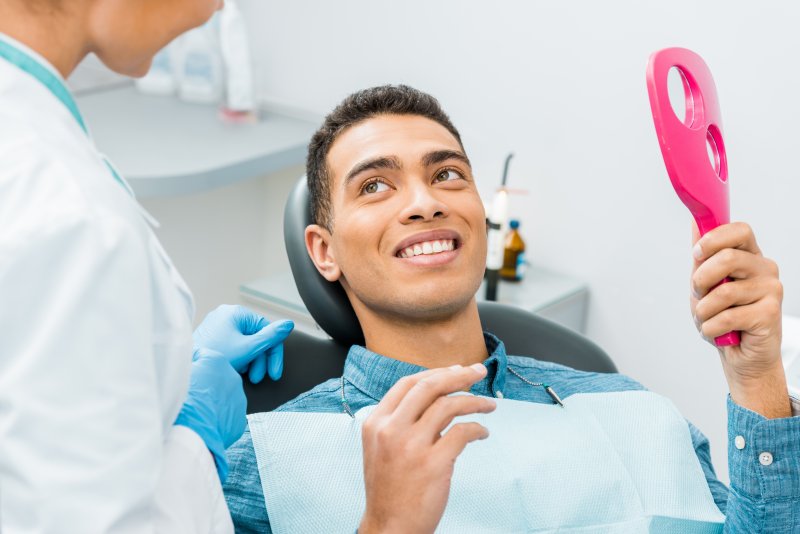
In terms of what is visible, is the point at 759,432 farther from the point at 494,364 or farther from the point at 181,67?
the point at 181,67

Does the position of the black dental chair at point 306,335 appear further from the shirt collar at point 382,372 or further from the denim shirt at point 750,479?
the denim shirt at point 750,479

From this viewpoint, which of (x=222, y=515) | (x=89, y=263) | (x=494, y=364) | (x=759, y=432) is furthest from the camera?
(x=494, y=364)

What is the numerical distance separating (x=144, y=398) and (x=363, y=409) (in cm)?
67

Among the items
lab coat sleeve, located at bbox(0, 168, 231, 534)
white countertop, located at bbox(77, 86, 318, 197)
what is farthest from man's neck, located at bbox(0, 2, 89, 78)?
white countertop, located at bbox(77, 86, 318, 197)

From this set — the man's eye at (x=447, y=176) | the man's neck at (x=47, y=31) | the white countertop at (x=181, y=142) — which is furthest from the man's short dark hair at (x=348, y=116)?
the white countertop at (x=181, y=142)

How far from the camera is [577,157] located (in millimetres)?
2414

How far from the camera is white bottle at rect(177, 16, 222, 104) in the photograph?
293 cm

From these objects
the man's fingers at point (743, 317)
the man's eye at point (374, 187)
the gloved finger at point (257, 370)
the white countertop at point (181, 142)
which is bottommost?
the white countertop at point (181, 142)

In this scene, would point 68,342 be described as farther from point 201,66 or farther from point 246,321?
point 201,66

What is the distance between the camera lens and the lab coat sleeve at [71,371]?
72 centimetres

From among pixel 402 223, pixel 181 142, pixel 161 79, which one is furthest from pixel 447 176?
pixel 161 79

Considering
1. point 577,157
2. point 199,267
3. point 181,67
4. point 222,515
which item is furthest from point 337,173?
point 181,67

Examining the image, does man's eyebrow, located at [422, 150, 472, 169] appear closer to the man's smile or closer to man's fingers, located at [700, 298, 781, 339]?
the man's smile

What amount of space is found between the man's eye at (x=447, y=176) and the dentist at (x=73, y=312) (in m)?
0.78
